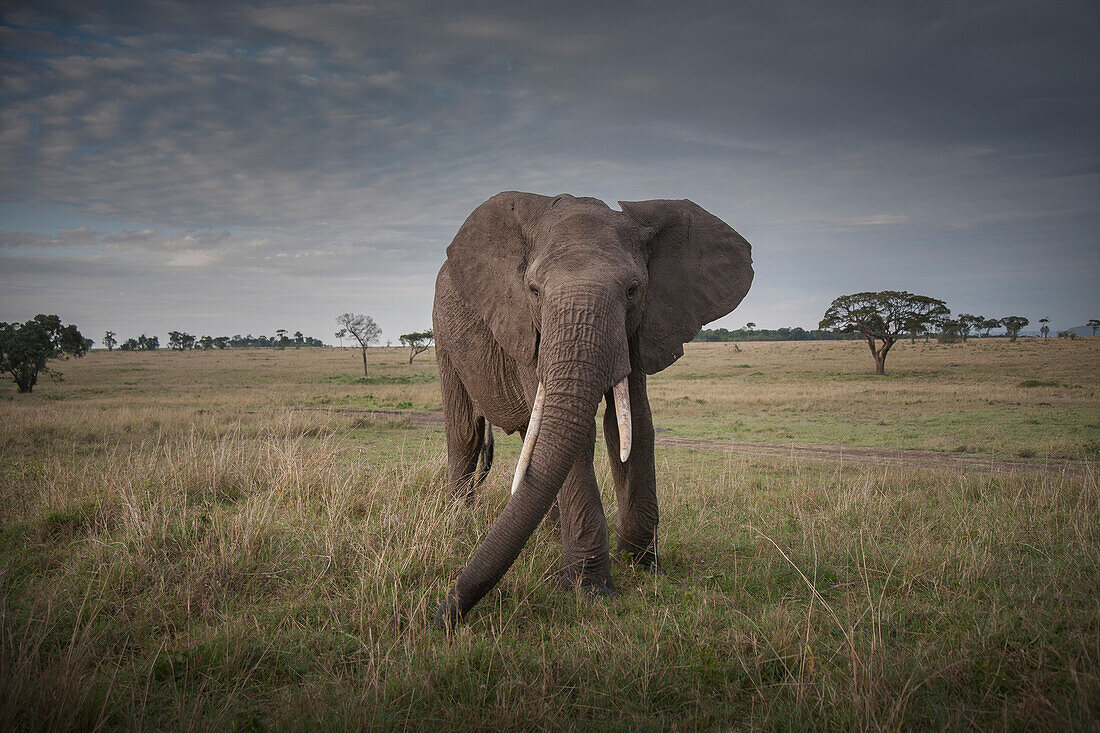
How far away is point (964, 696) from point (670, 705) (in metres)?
1.50

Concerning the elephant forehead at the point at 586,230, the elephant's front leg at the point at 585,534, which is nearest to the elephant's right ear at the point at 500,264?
the elephant forehead at the point at 586,230

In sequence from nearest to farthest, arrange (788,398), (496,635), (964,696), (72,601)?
(964,696)
(496,635)
(72,601)
(788,398)

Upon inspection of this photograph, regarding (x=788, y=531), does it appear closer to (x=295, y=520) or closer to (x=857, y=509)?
(x=857, y=509)

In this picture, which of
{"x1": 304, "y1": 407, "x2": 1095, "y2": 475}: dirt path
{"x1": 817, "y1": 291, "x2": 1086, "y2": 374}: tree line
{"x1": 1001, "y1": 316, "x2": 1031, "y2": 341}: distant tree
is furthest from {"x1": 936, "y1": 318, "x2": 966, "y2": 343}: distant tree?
{"x1": 304, "y1": 407, "x2": 1095, "y2": 475}: dirt path

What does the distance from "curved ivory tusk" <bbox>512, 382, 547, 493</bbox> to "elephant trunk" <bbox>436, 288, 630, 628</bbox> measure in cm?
3

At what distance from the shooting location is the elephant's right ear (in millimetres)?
5082

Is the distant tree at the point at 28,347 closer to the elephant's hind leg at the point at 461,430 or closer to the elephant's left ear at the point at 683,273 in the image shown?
the elephant's hind leg at the point at 461,430

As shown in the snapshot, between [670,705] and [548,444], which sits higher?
[548,444]

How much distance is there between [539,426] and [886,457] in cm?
1170

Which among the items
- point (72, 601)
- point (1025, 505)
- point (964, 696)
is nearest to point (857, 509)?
point (1025, 505)

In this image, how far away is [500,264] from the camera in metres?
5.33

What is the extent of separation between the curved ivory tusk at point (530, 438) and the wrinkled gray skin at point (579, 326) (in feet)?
0.16

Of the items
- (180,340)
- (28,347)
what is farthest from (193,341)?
(28,347)

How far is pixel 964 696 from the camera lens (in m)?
3.20
